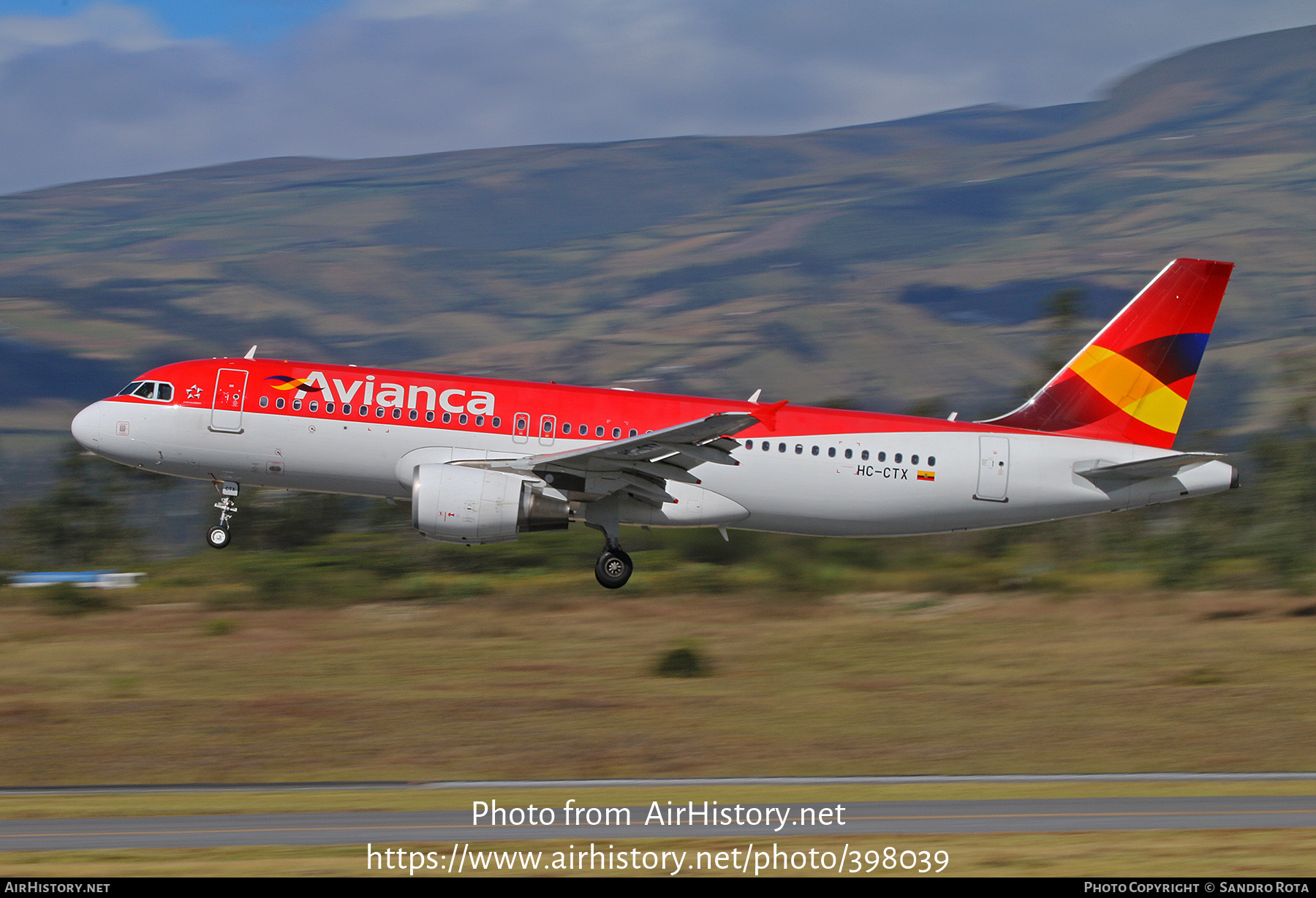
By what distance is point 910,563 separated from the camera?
38250 mm

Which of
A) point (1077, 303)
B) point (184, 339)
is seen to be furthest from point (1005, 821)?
point (184, 339)

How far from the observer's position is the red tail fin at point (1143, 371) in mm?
28328

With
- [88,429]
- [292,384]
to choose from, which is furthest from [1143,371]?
[88,429]

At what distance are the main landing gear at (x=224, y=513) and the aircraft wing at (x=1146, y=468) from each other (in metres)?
18.0

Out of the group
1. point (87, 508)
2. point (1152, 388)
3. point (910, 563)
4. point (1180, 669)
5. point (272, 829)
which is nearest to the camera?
point (272, 829)

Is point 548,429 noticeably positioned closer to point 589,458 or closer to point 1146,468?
point 589,458

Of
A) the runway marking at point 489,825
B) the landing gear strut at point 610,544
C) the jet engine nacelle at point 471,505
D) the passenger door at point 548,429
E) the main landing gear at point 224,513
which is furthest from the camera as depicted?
the main landing gear at point 224,513

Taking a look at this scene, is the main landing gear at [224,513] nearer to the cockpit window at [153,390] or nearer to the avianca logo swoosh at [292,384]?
the cockpit window at [153,390]

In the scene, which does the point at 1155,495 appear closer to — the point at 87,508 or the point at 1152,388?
the point at 1152,388

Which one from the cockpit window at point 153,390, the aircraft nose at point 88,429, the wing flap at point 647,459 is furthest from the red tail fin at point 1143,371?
the aircraft nose at point 88,429

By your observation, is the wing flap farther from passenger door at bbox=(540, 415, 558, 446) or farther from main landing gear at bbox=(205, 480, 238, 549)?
main landing gear at bbox=(205, 480, 238, 549)

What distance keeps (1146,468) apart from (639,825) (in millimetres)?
14983

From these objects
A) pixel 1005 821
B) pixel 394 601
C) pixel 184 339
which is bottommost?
pixel 1005 821

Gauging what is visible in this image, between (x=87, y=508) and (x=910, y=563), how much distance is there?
1747 inches
